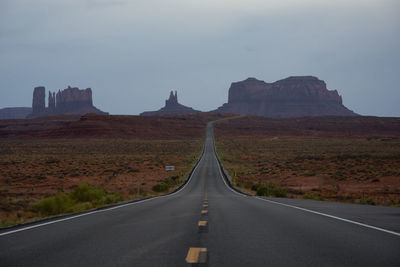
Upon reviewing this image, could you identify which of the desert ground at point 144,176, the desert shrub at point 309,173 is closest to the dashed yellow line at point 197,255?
the desert ground at point 144,176

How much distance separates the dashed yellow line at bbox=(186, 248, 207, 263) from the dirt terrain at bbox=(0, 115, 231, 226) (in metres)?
13.4

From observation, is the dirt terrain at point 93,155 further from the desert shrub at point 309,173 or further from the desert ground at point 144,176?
the desert shrub at point 309,173

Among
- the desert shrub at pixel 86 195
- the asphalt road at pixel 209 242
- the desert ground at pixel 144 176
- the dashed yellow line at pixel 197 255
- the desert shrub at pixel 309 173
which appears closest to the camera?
the dashed yellow line at pixel 197 255

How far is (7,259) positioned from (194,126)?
551 feet

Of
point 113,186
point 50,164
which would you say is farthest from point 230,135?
point 113,186

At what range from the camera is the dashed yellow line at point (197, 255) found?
205 inches

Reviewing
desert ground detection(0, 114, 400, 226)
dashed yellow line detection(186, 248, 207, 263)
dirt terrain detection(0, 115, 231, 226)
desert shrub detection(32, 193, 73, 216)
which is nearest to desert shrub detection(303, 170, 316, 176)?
desert ground detection(0, 114, 400, 226)

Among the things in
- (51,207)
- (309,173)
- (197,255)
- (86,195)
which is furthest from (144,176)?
(197,255)

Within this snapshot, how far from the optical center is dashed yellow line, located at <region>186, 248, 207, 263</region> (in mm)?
5195

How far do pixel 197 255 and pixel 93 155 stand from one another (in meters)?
76.1

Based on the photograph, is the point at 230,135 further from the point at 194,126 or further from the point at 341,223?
the point at 341,223

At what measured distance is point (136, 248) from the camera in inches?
244

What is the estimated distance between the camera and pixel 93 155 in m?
78.4

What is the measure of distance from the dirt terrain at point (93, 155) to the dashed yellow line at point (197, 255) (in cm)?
1341
